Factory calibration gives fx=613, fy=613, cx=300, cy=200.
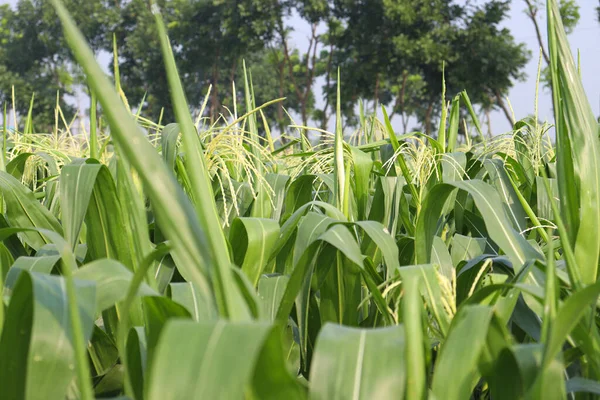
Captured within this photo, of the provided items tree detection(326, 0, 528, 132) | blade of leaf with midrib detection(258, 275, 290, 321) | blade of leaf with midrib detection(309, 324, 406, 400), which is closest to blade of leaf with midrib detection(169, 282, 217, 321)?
blade of leaf with midrib detection(258, 275, 290, 321)

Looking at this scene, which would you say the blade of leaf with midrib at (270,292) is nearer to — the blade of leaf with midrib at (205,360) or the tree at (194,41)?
the blade of leaf with midrib at (205,360)

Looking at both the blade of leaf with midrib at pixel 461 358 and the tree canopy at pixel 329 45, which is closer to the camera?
the blade of leaf with midrib at pixel 461 358

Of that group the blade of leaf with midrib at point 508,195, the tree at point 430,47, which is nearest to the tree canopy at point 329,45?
the tree at point 430,47

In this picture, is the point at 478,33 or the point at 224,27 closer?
the point at 478,33

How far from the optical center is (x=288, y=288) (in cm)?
83

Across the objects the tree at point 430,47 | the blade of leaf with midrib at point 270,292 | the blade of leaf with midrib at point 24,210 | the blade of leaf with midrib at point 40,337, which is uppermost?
the tree at point 430,47

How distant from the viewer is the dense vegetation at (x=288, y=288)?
502 millimetres

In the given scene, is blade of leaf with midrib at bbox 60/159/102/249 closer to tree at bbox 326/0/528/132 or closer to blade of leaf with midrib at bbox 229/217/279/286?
blade of leaf with midrib at bbox 229/217/279/286

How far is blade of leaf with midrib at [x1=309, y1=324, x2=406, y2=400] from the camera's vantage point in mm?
544

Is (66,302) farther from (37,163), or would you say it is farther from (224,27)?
(224,27)

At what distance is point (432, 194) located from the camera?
1003 mm

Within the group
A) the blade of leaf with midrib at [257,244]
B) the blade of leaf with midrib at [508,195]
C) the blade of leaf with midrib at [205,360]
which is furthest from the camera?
the blade of leaf with midrib at [508,195]

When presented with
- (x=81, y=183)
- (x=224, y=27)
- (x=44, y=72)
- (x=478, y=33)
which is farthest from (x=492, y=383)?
(x=44, y=72)

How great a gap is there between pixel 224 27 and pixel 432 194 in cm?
2339
